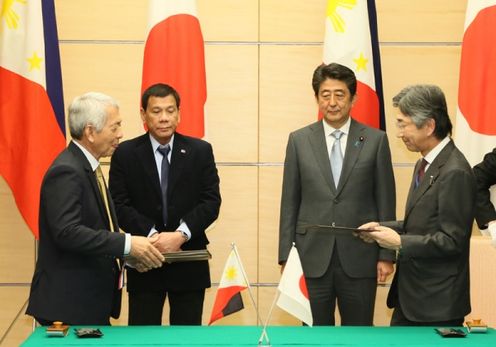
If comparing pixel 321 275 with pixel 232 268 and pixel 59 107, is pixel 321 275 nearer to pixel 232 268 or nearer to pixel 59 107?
pixel 232 268

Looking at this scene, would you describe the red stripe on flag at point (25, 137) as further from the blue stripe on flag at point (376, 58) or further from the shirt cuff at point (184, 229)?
the blue stripe on flag at point (376, 58)

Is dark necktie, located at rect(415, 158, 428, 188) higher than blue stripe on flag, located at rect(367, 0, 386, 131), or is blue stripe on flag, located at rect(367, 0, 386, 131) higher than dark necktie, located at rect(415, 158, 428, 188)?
blue stripe on flag, located at rect(367, 0, 386, 131)

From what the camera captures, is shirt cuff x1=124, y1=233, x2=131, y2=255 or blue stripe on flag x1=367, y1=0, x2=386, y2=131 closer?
shirt cuff x1=124, y1=233, x2=131, y2=255

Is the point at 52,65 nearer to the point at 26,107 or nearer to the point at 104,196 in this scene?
the point at 26,107

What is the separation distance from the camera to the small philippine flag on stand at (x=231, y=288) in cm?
317

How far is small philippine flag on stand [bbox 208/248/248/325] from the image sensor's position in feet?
10.4

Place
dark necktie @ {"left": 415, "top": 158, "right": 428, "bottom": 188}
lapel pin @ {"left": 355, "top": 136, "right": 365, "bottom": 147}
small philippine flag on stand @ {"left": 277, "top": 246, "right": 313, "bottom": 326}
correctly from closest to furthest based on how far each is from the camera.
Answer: small philippine flag on stand @ {"left": 277, "top": 246, "right": 313, "bottom": 326}, dark necktie @ {"left": 415, "top": 158, "right": 428, "bottom": 188}, lapel pin @ {"left": 355, "top": 136, "right": 365, "bottom": 147}

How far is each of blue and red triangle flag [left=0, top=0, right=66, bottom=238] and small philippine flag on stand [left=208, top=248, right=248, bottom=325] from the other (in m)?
2.31

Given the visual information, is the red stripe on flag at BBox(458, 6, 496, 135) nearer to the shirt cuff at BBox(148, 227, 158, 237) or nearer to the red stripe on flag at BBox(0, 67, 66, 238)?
the shirt cuff at BBox(148, 227, 158, 237)

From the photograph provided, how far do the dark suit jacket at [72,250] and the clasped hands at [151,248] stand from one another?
85 mm

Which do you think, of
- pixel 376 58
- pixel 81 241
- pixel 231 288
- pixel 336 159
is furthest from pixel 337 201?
pixel 81 241

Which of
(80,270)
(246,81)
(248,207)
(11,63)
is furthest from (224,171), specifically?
(80,270)

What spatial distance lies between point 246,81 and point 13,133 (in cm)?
163

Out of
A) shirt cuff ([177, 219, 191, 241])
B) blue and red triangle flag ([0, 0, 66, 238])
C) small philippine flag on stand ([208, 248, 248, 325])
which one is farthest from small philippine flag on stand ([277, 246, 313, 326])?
blue and red triangle flag ([0, 0, 66, 238])
